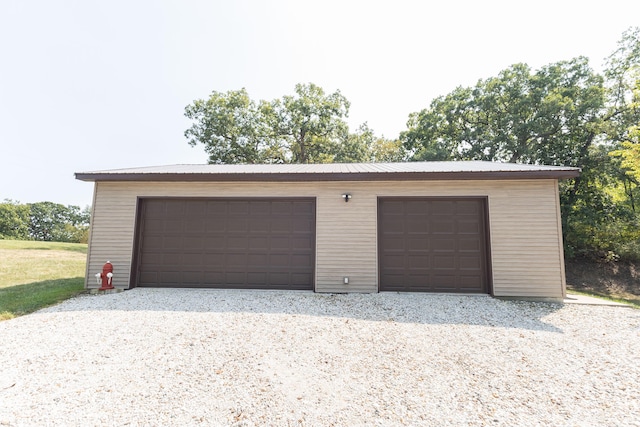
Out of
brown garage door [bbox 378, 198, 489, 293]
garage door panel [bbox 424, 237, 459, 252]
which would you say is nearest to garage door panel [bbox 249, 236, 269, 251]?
brown garage door [bbox 378, 198, 489, 293]

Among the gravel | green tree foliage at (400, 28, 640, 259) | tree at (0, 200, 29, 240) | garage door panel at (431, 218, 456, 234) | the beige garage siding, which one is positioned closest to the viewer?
the gravel

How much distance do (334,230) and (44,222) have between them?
96.9ft

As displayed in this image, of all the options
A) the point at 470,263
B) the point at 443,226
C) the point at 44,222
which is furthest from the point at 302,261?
the point at 44,222

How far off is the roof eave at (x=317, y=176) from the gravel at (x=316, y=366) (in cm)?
276

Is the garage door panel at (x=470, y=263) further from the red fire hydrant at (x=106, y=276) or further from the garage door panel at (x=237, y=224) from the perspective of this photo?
the red fire hydrant at (x=106, y=276)

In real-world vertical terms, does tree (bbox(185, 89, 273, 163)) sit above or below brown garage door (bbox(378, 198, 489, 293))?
above

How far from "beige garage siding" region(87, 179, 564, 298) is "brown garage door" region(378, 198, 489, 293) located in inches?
8.6

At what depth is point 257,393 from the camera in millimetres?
2469

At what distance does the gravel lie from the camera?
222 cm

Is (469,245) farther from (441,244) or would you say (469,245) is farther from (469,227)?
(441,244)

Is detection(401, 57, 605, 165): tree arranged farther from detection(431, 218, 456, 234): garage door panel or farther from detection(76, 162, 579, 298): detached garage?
detection(431, 218, 456, 234): garage door panel

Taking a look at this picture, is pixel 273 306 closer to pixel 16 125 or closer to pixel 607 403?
pixel 607 403

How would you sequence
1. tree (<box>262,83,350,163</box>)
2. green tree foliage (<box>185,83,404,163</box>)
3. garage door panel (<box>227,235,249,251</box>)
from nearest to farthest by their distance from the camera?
garage door panel (<box>227,235,249,251</box>) → green tree foliage (<box>185,83,404,163</box>) → tree (<box>262,83,350,163</box>)

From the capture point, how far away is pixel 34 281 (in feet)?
25.8
